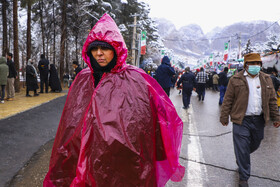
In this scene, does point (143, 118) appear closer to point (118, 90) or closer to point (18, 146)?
point (118, 90)

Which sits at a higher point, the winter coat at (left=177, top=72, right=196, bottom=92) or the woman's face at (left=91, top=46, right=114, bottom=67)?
the woman's face at (left=91, top=46, right=114, bottom=67)

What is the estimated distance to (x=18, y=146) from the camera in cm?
464

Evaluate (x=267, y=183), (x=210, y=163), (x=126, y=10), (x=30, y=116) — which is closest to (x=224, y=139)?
(x=210, y=163)

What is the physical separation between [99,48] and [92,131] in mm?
721

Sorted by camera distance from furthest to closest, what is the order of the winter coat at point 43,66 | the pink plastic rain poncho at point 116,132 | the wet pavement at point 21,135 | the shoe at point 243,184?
the winter coat at point 43,66 < the wet pavement at point 21,135 < the shoe at point 243,184 < the pink plastic rain poncho at point 116,132

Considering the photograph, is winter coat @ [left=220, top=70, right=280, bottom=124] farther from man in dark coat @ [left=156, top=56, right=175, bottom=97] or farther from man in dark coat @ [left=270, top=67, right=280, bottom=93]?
man in dark coat @ [left=156, top=56, right=175, bottom=97]

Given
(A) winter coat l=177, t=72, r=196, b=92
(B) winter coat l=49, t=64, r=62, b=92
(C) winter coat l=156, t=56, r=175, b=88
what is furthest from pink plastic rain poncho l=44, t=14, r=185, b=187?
(B) winter coat l=49, t=64, r=62, b=92

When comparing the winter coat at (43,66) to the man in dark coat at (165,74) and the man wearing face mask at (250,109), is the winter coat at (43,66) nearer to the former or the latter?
Result: the man in dark coat at (165,74)

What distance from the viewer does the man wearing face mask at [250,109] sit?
→ 3279 mm

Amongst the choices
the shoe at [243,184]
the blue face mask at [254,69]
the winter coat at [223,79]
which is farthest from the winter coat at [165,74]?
the shoe at [243,184]

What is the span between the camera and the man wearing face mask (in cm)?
328

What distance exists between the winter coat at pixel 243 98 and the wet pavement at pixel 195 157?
2.88ft

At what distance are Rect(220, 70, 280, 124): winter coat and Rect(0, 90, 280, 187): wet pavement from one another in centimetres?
Result: 88

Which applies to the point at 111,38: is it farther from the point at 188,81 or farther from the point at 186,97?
the point at 188,81
